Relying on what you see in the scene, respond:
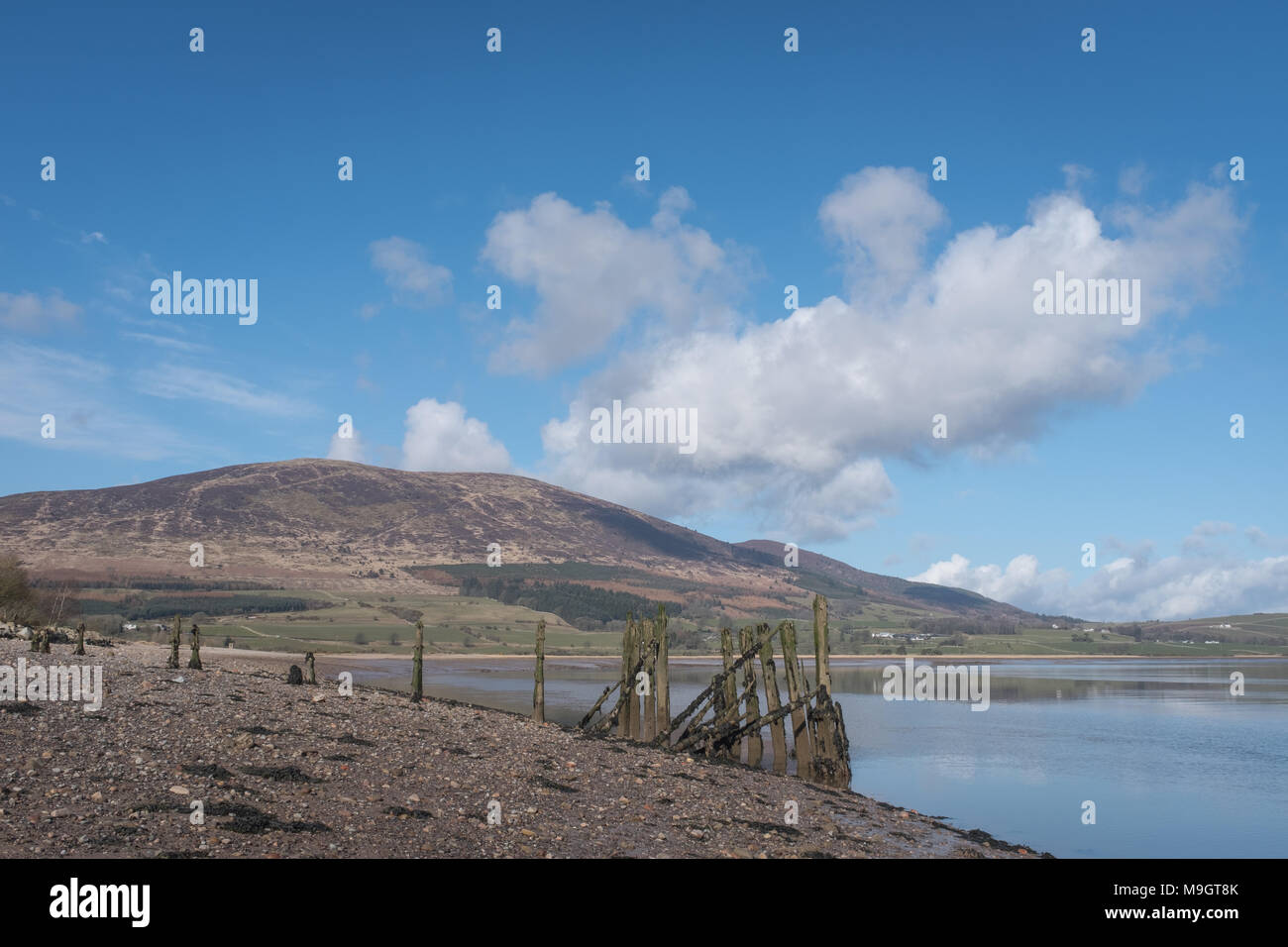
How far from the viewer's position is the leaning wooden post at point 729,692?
3045 centimetres

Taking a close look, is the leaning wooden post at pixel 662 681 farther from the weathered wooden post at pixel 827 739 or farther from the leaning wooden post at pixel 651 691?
the weathered wooden post at pixel 827 739

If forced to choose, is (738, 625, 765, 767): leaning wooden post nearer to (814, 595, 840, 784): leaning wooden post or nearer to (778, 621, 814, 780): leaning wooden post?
(778, 621, 814, 780): leaning wooden post

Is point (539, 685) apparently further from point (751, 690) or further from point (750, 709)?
point (750, 709)

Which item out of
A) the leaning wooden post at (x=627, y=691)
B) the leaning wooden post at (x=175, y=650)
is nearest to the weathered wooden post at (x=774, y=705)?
the leaning wooden post at (x=627, y=691)

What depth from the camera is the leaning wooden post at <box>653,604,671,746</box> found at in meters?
31.1

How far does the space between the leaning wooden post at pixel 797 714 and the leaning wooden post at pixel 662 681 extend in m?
3.99

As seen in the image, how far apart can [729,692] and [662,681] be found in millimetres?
2408

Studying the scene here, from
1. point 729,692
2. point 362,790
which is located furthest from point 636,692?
point 362,790

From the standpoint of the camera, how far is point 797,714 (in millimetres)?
29188

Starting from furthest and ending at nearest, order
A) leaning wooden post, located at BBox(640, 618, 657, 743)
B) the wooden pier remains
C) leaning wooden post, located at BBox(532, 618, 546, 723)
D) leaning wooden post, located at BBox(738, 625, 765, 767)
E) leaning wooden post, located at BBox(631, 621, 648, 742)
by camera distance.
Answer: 1. leaning wooden post, located at BBox(631, 621, 648, 742)
2. leaning wooden post, located at BBox(640, 618, 657, 743)
3. leaning wooden post, located at BBox(532, 618, 546, 723)
4. leaning wooden post, located at BBox(738, 625, 765, 767)
5. the wooden pier remains

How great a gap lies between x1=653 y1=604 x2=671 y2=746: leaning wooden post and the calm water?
6.82m

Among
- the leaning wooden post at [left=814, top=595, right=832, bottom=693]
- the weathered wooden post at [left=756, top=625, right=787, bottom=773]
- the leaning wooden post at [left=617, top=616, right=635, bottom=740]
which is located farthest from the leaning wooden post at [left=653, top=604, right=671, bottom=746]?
the leaning wooden post at [left=814, top=595, right=832, bottom=693]

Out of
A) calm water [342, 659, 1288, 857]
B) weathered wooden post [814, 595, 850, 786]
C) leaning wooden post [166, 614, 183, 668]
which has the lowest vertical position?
calm water [342, 659, 1288, 857]
